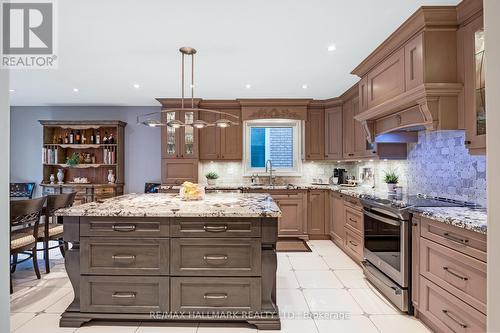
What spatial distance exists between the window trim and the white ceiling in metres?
0.94

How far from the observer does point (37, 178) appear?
5715 millimetres

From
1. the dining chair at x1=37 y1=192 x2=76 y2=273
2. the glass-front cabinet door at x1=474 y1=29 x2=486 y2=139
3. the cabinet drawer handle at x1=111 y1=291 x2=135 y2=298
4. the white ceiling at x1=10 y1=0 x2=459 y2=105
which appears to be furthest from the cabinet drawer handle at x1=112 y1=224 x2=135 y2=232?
the glass-front cabinet door at x1=474 y1=29 x2=486 y2=139

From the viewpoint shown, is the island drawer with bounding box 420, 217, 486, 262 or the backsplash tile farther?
the backsplash tile

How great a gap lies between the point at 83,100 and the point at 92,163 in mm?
1281

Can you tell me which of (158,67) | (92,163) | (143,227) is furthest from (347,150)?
(92,163)

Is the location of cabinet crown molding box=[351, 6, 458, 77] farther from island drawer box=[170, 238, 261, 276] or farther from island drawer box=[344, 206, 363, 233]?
island drawer box=[170, 238, 261, 276]

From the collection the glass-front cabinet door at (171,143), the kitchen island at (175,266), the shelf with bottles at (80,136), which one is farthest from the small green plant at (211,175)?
the kitchen island at (175,266)

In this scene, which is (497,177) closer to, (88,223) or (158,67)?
(88,223)

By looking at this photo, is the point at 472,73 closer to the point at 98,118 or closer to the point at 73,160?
the point at 98,118

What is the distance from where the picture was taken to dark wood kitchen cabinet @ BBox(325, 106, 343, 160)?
5039 millimetres

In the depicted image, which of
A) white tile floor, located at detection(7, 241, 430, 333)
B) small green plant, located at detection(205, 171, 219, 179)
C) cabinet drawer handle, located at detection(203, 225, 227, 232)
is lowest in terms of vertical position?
white tile floor, located at detection(7, 241, 430, 333)

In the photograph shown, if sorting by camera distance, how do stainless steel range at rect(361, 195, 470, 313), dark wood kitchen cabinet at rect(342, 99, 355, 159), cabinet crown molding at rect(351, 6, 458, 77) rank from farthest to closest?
dark wood kitchen cabinet at rect(342, 99, 355, 159)
stainless steel range at rect(361, 195, 470, 313)
cabinet crown molding at rect(351, 6, 458, 77)

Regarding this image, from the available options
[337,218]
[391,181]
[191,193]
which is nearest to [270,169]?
[337,218]

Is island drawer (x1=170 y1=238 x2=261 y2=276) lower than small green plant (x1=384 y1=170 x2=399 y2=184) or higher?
lower
